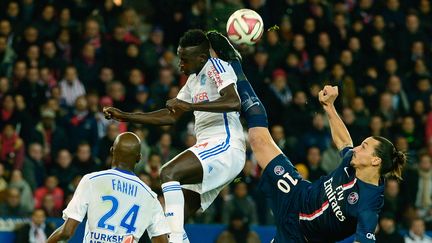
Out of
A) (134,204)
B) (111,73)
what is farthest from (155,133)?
(134,204)

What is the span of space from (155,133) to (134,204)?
25.7 feet

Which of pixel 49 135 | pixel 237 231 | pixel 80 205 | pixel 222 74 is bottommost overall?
pixel 237 231

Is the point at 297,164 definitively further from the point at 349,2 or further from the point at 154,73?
the point at 349,2

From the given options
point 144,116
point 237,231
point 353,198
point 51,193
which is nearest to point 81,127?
point 51,193

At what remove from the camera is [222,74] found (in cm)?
973

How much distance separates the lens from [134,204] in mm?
8562

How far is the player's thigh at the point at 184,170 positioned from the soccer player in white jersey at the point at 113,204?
86cm

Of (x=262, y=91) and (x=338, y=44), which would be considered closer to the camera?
(x=262, y=91)

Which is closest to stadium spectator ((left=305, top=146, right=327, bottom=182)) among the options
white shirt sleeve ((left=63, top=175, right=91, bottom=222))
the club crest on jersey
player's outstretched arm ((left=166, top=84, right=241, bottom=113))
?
the club crest on jersey

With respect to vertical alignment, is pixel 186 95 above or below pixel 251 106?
above

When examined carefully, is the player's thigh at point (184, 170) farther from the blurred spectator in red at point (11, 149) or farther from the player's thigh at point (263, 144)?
the blurred spectator in red at point (11, 149)

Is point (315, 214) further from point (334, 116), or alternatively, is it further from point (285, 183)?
point (334, 116)

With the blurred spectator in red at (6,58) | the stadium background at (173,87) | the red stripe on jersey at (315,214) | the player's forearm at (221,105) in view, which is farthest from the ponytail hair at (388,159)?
the blurred spectator in red at (6,58)

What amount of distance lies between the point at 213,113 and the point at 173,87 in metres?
6.90
